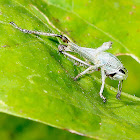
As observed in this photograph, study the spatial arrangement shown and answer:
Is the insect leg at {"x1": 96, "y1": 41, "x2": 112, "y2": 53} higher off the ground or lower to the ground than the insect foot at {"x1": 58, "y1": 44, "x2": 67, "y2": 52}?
higher

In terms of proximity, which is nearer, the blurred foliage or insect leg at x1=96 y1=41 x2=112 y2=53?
the blurred foliage

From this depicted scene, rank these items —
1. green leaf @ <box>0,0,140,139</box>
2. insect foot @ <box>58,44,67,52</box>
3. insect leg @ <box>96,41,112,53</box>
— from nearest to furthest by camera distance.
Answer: green leaf @ <box>0,0,140,139</box> < insect foot @ <box>58,44,67,52</box> < insect leg @ <box>96,41,112,53</box>

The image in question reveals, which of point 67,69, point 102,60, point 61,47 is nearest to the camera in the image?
point 67,69

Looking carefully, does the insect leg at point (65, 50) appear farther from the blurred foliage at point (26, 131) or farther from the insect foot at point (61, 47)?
the blurred foliage at point (26, 131)

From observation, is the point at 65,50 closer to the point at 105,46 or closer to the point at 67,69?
the point at 67,69

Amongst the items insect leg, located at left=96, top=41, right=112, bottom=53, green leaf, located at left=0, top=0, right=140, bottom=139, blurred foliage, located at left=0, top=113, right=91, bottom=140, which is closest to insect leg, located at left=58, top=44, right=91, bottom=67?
green leaf, located at left=0, top=0, right=140, bottom=139

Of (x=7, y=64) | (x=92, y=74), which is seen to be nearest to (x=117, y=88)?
(x=92, y=74)

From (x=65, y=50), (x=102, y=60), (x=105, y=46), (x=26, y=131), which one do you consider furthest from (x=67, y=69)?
(x=26, y=131)

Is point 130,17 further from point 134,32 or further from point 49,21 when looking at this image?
point 49,21

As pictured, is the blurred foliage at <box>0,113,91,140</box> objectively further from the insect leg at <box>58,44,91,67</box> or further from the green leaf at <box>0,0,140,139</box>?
the insect leg at <box>58,44,91,67</box>
